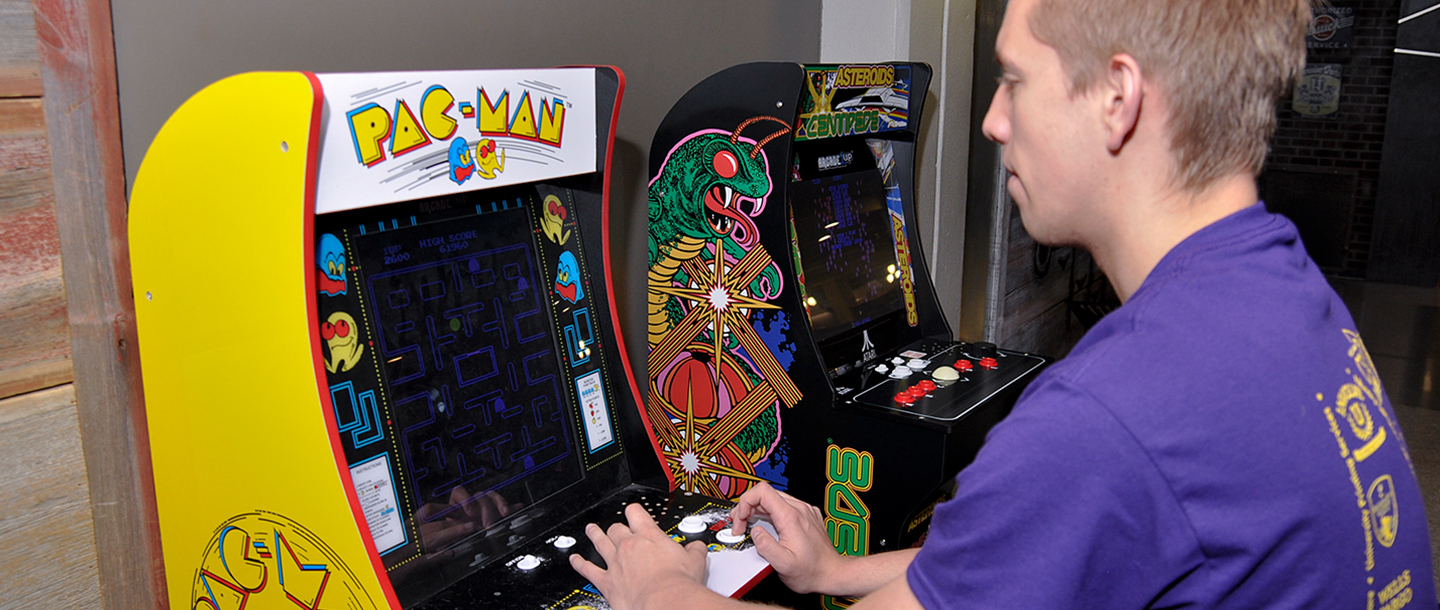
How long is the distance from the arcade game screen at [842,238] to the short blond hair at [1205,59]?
1180 mm

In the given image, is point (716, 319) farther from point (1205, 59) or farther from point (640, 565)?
point (1205, 59)

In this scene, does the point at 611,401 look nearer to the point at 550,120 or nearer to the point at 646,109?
the point at 550,120

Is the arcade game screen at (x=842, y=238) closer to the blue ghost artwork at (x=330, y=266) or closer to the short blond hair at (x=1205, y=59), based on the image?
the blue ghost artwork at (x=330, y=266)

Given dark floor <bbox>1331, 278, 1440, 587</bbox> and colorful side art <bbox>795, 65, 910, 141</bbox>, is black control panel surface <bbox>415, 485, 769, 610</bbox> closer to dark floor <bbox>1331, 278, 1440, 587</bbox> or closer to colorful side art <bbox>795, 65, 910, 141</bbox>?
colorful side art <bbox>795, 65, 910, 141</bbox>

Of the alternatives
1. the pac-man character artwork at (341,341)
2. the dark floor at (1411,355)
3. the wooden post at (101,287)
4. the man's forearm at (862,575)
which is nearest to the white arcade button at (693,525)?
the man's forearm at (862,575)

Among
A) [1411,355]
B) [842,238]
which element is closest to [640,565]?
[842,238]

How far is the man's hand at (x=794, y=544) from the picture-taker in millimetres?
1391

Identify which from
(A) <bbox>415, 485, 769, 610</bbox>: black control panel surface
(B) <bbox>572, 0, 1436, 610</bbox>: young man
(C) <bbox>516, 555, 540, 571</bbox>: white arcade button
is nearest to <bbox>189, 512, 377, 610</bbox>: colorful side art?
(A) <bbox>415, 485, 769, 610</bbox>: black control panel surface

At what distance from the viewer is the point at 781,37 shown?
2846 millimetres

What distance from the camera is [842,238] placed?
2.31 m

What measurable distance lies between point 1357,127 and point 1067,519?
7.69 meters

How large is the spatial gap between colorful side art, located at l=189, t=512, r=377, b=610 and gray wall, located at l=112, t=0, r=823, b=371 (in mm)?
554

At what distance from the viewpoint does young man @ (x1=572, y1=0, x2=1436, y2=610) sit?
31.9 inches

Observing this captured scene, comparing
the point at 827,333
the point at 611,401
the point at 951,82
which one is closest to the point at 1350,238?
the point at 951,82
